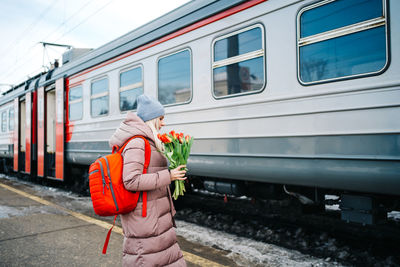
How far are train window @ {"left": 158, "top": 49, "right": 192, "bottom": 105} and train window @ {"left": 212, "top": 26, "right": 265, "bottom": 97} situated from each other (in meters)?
0.53

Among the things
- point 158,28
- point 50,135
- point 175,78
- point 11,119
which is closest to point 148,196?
point 175,78

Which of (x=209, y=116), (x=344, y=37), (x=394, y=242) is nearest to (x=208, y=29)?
(x=209, y=116)

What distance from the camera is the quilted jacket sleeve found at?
187cm

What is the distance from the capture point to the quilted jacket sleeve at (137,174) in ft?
6.14

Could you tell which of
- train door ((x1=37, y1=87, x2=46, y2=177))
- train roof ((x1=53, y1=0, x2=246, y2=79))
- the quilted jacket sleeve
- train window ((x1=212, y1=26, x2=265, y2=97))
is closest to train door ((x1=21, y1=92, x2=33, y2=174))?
train door ((x1=37, y1=87, x2=46, y2=177))

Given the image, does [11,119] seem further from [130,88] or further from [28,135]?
[130,88]

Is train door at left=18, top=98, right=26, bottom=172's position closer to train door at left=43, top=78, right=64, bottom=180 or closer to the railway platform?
train door at left=43, top=78, right=64, bottom=180

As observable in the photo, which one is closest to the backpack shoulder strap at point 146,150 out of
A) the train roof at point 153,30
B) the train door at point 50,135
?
the train roof at point 153,30

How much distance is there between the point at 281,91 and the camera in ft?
11.7

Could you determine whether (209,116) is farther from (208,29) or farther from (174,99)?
(208,29)

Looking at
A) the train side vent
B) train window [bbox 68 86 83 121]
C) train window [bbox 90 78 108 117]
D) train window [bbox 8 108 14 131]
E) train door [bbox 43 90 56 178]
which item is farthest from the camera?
train window [bbox 8 108 14 131]

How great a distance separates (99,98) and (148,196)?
503 centimetres

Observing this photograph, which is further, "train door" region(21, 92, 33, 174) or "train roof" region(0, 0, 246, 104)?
"train door" region(21, 92, 33, 174)

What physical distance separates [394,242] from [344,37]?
8.27 feet
